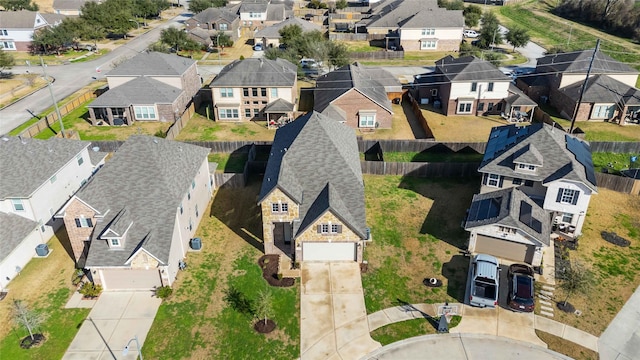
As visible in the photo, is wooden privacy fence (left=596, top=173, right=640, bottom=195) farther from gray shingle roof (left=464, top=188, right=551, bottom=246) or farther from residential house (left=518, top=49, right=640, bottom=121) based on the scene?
residential house (left=518, top=49, right=640, bottom=121)

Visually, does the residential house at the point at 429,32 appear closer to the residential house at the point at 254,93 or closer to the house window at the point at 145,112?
the residential house at the point at 254,93

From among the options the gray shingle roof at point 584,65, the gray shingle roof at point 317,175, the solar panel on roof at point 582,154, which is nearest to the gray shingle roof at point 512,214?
the solar panel on roof at point 582,154

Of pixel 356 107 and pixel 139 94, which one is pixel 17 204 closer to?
pixel 139 94

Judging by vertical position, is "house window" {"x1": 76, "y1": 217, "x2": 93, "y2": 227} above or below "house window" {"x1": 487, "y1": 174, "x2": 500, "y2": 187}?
above

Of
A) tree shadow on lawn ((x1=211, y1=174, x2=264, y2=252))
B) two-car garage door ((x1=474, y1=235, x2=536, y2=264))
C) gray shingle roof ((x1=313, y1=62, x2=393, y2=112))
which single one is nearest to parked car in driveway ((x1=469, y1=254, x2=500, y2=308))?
two-car garage door ((x1=474, y1=235, x2=536, y2=264))

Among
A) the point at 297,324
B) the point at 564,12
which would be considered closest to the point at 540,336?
the point at 297,324

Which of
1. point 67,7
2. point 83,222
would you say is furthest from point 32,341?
point 67,7

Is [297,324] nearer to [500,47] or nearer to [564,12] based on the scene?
[500,47]
